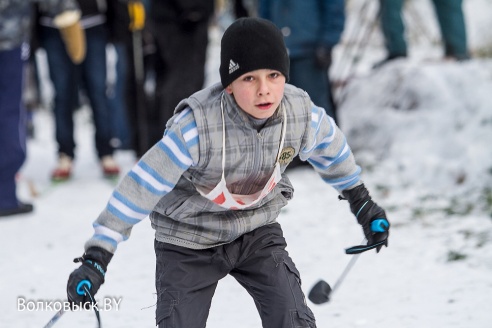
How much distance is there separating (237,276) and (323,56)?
3.60m

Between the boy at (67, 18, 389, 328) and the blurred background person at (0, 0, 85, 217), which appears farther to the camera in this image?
the blurred background person at (0, 0, 85, 217)

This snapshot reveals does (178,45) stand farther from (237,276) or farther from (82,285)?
(82,285)

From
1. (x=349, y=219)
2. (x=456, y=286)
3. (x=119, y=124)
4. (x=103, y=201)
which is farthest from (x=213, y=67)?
(x=456, y=286)

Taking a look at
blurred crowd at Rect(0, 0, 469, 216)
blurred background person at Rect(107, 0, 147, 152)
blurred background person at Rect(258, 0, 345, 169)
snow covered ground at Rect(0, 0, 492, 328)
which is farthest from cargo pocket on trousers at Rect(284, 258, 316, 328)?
blurred background person at Rect(107, 0, 147, 152)

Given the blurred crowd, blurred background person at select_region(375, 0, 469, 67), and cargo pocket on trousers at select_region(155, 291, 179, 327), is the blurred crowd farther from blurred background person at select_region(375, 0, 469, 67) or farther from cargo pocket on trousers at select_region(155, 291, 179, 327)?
cargo pocket on trousers at select_region(155, 291, 179, 327)

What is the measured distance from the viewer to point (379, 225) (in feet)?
8.91

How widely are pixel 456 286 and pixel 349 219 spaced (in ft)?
4.50

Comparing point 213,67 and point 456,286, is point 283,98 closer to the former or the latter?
point 456,286

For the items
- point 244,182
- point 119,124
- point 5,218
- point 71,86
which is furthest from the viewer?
point 119,124

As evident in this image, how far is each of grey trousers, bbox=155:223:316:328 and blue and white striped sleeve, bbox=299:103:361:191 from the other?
12.4 inches

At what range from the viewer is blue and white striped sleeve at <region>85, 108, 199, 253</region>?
2336 millimetres

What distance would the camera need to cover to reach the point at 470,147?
5324 mm

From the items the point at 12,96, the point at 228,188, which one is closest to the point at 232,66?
the point at 228,188

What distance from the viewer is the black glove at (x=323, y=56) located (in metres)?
5.96
